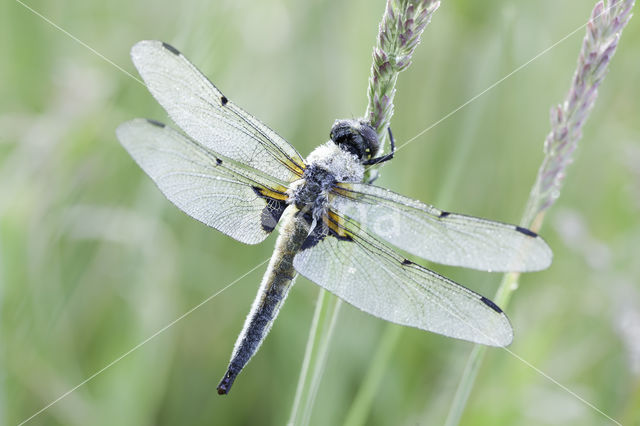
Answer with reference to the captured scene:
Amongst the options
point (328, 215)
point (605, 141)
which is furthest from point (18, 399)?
point (605, 141)

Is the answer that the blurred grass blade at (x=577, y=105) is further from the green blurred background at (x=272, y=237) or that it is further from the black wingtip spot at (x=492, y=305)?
the green blurred background at (x=272, y=237)

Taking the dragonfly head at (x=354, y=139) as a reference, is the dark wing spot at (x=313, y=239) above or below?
below

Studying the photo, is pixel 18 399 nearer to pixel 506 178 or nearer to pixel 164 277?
pixel 164 277

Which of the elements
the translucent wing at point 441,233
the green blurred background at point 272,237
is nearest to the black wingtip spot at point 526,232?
the translucent wing at point 441,233

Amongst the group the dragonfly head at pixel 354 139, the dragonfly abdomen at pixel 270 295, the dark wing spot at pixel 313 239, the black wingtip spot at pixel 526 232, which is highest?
the dragonfly head at pixel 354 139

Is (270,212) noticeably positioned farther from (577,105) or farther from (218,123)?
(577,105)

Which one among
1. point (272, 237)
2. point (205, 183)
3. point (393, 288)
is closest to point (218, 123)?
point (205, 183)

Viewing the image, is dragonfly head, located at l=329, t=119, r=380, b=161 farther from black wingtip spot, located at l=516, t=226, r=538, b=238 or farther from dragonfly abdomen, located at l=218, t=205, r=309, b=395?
black wingtip spot, located at l=516, t=226, r=538, b=238
